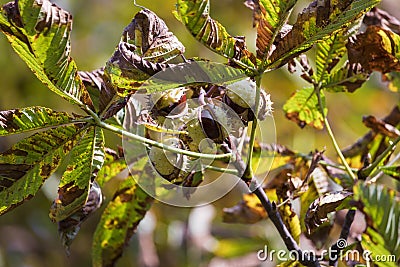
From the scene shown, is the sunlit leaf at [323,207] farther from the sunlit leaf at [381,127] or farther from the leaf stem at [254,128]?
the sunlit leaf at [381,127]

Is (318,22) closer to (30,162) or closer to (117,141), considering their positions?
(30,162)

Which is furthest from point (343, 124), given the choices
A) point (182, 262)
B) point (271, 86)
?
point (182, 262)

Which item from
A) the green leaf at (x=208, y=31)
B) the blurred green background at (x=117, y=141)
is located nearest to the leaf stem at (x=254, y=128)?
the green leaf at (x=208, y=31)

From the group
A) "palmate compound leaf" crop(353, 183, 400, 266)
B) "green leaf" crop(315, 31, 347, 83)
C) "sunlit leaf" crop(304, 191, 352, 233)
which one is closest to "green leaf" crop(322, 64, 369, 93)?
"green leaf" crop(315, 31, 347, 83)

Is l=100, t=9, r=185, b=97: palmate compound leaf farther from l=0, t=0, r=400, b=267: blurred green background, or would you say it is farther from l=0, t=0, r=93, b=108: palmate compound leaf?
l=0, t=0, r=400, b=267: blurred green background

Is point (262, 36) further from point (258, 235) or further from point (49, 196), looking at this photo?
point (49, 196)

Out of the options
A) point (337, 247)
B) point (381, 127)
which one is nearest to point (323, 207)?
point (337, 247)
